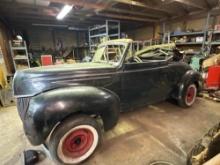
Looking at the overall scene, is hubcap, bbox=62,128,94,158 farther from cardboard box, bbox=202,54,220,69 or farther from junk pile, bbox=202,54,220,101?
cardboard box, bbox=202,54,220,69

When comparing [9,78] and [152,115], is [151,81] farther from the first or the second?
[9,78]

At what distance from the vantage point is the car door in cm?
237

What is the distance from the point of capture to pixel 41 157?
1.91 meters

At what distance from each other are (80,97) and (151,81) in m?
1.54

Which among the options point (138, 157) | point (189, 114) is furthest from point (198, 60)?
point (138, 157)

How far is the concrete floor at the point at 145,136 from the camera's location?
1.86 m

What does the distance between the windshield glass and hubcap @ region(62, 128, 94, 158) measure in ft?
4.07

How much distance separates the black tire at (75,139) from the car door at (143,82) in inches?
32.5

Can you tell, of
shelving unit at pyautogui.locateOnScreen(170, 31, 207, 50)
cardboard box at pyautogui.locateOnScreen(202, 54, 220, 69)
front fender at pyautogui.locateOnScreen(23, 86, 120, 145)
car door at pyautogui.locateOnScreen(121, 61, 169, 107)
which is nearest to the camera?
front fender at pyautogui.locateOnScreen(23, 86, 120, 145)

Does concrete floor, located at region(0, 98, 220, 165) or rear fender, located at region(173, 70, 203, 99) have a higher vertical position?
rear fender, located at region(173, 70, 203, 99)

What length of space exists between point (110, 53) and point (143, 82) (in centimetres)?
86

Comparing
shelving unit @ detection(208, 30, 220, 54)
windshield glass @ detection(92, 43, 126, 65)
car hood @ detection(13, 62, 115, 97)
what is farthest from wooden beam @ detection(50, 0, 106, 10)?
shelving unit @ detection(208, 30, 220, 54)

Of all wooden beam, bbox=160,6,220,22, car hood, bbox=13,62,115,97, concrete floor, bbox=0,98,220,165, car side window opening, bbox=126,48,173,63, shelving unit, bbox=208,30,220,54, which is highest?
wooden beam, bbox=160,6,220,22

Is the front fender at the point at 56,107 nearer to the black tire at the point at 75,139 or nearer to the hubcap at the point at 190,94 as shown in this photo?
the black tire at the point at 75,139
